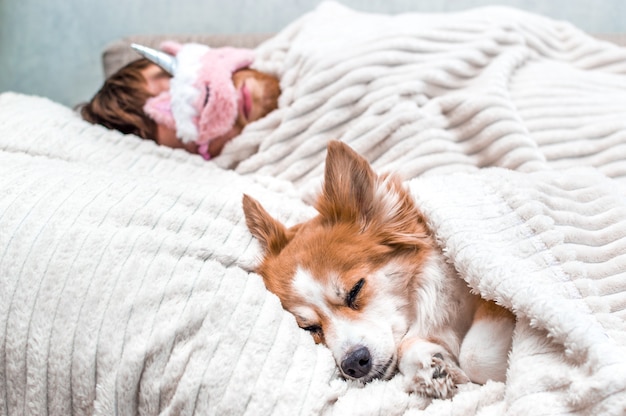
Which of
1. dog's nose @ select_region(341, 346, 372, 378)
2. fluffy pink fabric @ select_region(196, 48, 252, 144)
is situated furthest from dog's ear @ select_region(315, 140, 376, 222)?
fluffy pink fabric @ select_region(196, 48, 252, 144)

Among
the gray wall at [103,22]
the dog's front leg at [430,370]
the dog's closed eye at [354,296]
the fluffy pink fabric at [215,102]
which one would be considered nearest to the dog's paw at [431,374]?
the dog's front leg at [430,370]

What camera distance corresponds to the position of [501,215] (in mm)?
1237

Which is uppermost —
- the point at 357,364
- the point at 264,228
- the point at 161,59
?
the point at 161,59

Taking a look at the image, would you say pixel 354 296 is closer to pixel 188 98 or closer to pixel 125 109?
pixel 188 98

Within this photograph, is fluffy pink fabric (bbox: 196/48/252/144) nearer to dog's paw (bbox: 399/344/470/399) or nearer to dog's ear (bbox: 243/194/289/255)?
dog's ear (bbox: 243/194/289/255)

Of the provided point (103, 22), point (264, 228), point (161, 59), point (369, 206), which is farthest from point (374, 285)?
point (103, 22)

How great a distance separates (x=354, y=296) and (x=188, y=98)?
3.11 ft

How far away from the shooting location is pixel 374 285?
51.3 inches

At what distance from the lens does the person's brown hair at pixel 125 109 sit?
6.57ft

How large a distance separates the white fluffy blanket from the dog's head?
0.20 feet

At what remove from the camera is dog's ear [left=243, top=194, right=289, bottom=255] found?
4.53ft

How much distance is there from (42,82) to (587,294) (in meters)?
2.79

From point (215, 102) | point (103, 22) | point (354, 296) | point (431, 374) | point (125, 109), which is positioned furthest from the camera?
point (103, 22)

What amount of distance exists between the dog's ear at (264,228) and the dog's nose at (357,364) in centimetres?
32
